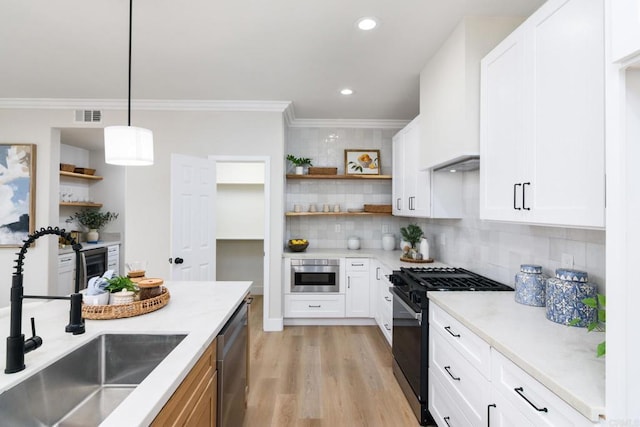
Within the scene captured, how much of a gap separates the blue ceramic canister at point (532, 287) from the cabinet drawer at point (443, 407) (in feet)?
2.21

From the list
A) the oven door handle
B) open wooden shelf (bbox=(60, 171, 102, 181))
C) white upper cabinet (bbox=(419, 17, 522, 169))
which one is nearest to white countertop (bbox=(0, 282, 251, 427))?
the oven door handle

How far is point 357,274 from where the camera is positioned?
13.3 feet

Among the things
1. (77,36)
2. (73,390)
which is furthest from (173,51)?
(73,390)

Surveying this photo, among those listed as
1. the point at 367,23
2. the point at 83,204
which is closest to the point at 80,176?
the point at 83,204

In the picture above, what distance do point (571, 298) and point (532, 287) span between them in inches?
12.4

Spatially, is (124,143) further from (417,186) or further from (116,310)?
(417,186)

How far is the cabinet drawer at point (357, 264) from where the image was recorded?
159 inches

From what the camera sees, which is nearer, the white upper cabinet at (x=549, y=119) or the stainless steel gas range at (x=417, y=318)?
the white upper cabinet at (x=549, y=119)

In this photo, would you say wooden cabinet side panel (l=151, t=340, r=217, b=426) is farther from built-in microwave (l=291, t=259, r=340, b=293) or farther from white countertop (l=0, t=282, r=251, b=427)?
built-in microwave (l=291, t=259, r=340, b=293)

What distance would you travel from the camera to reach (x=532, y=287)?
1.80 m

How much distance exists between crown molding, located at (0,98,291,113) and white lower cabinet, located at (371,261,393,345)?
223 cm

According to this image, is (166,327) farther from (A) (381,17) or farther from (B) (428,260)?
(B) (428,260)

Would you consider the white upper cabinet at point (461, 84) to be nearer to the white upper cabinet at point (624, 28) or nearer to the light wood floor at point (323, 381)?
the white upper cabinet at point (624, 28)

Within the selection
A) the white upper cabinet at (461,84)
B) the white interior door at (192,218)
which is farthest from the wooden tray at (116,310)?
the white upper cabinet at (461,84)
